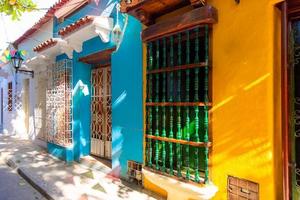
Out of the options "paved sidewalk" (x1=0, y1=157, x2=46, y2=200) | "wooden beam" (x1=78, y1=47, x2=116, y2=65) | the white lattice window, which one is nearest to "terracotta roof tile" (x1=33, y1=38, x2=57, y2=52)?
the white lattice window

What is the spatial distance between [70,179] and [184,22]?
372cm

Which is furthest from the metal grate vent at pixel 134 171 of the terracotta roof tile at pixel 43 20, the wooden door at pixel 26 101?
the wooden door at pixel 26 101

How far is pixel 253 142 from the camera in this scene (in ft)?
8.59

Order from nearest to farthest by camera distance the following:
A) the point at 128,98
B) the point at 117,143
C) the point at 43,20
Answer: the point at 128,98
the point at 117,143
the point at 43,20

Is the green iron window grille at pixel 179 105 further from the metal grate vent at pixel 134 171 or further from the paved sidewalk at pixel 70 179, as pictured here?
the paved sidewalk at pixel 70 179

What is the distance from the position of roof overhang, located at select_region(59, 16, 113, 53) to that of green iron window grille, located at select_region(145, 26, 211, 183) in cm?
140

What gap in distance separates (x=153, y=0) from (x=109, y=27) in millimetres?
1628

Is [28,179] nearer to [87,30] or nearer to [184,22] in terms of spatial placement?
[87,30]

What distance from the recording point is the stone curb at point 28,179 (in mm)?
4024

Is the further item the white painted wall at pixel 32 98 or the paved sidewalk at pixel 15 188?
the white painted wall at pixel 32 98

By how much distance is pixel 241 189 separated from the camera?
2746 millimetres

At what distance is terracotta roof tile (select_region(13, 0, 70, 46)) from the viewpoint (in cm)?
650

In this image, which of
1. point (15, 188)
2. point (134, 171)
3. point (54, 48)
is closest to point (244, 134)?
point (134, 171)

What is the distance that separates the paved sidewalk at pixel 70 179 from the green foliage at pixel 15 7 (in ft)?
9.63
